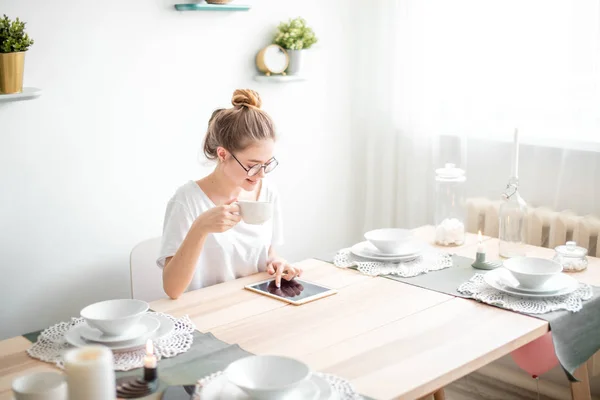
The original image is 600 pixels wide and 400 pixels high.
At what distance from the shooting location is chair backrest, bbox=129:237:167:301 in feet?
8.24

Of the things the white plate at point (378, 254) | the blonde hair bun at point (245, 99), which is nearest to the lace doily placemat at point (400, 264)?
the white plate at point (378, 254)

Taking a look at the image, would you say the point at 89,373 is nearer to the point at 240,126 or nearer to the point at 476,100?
the point at 240,126

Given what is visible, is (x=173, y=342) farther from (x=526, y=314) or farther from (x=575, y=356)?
(x=575, y=356)

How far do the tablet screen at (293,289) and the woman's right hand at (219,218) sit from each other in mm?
236

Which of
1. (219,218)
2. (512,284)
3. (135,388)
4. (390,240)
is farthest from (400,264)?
(135,388)

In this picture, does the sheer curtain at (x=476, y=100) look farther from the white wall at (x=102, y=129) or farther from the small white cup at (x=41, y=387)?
the small white cup at (x=41, y=387)

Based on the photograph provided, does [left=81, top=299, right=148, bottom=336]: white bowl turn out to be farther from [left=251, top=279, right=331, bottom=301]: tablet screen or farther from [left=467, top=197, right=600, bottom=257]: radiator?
[left=467, top=197, right=600, bottom=257]: radiator

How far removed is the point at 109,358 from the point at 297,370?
1.13 ft

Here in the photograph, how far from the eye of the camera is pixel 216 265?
7.53 ft

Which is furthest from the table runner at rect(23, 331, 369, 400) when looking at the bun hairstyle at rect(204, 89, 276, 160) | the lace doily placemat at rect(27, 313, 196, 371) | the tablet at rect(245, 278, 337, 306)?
the bun hairstyle at rect(204, 89, 276, 160)

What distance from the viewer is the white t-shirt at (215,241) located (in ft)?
7.09

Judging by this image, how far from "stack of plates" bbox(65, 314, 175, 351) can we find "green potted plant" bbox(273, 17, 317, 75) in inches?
69.2

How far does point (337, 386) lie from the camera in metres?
1.43

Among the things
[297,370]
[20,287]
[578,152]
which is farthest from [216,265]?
[578,152]
